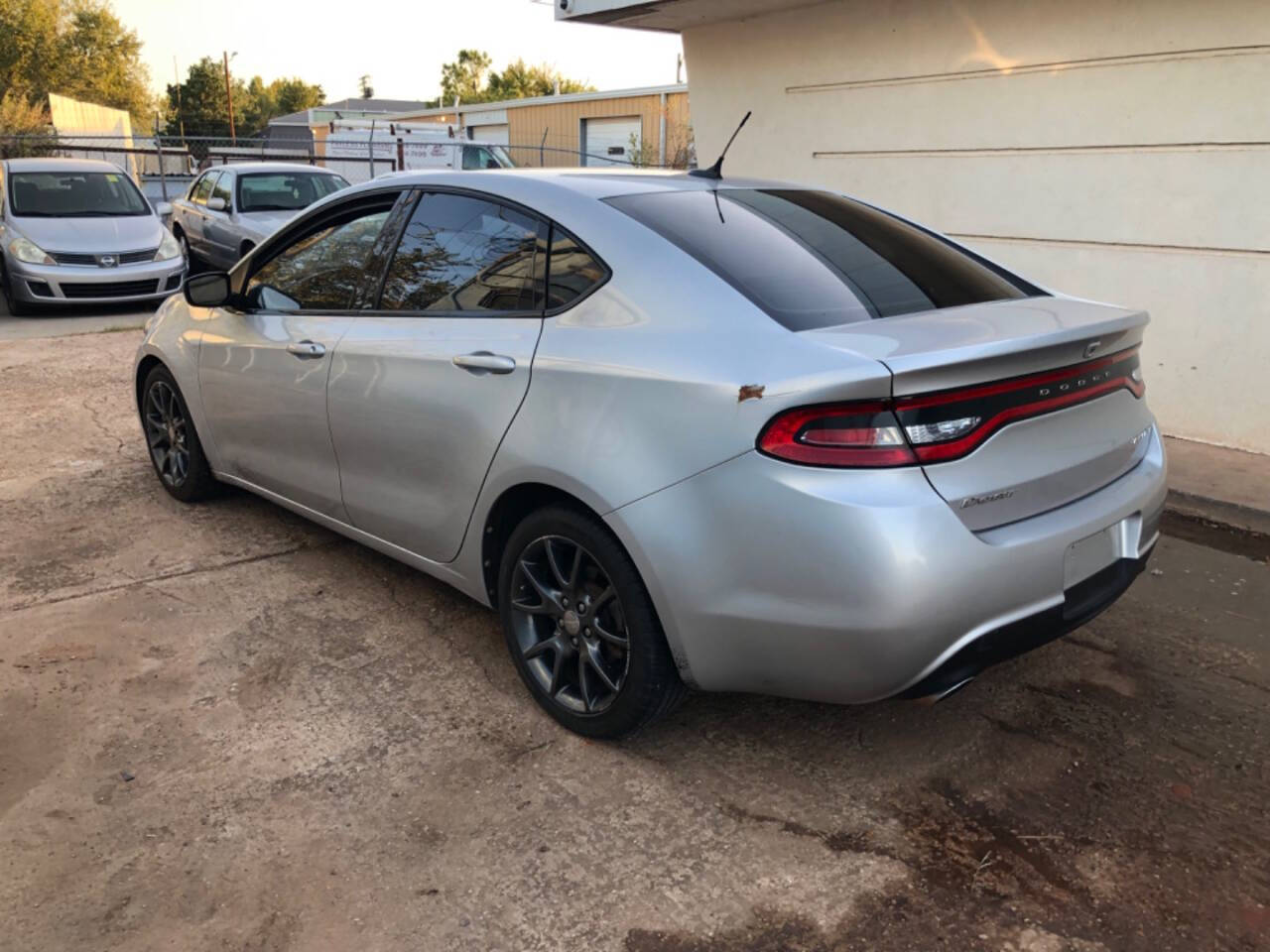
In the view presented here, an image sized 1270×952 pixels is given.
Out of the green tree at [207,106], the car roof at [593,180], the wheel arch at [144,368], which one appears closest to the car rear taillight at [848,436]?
the car roof at [593,180]

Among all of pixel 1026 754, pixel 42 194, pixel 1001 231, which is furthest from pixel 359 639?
pixel 42 194

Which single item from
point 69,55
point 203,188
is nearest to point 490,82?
point 69,55

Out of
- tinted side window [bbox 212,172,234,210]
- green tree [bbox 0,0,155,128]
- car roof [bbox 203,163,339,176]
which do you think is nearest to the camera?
tinted side window [bbox 212,172,234,210]

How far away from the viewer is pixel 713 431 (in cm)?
256

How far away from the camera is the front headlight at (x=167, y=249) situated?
11.7 metres

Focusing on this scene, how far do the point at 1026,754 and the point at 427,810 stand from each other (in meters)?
1.75

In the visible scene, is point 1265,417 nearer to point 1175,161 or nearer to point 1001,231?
point 1175,161

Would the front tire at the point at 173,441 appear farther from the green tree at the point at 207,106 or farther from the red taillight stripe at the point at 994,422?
the green tree at the point at 207,106

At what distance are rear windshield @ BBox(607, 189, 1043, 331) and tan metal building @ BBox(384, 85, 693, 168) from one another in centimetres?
2330

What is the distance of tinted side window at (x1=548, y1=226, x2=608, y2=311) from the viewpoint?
3047mm

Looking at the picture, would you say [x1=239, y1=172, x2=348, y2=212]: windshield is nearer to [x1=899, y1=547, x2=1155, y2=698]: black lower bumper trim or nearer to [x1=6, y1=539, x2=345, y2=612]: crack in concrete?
[x1=6, y1=539, x2=345, y2=612]: crack in concrete

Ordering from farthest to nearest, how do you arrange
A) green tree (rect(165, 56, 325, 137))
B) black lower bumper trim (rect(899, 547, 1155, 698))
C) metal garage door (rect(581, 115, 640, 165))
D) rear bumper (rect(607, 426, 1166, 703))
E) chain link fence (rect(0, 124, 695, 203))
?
green tree (rect(165, 56, 325, 137)) < metal garage door (rect(581, 115, 640, 165)) < chain link fence (rect(0, 124, 695, 203)) < black lower bumper trim (rect(899, 547, 1155, 698)) < rear bumper (rect(607, 426, 1166, 703))

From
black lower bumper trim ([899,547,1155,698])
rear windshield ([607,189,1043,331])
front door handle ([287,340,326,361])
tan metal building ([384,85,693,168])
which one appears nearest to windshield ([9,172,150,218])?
front door handle ([287,340,326,361])

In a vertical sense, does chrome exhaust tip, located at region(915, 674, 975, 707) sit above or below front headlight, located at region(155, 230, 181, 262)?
below
